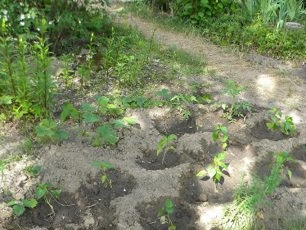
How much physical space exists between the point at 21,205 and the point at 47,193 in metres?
0.22

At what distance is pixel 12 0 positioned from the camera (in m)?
4.75

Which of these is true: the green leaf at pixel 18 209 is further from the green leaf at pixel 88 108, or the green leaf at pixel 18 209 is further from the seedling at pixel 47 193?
the green leaf at pixel 88 108

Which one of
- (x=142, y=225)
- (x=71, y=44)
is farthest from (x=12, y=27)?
(x=142, y=225)

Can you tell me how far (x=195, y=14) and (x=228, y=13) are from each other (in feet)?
1.62

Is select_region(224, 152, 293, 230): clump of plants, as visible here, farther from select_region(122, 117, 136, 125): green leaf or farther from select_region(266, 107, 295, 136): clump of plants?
select_region(122, 117, 136, 125): green leaf

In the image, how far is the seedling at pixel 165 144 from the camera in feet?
12.7

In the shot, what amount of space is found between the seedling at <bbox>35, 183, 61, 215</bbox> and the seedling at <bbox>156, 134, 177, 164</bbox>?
978mm

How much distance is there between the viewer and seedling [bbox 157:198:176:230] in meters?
3.31

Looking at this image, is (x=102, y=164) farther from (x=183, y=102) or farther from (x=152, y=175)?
(x=183, y=102)

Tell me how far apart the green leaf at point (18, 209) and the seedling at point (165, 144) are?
1.27 m

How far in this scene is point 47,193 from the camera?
340 cm

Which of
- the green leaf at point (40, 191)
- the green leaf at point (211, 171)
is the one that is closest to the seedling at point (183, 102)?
the green leaf at point (211, 171)

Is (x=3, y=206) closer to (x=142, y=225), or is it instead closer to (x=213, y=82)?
(x=142, y=225)

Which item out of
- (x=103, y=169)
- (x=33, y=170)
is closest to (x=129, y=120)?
(x=103, y=169)
